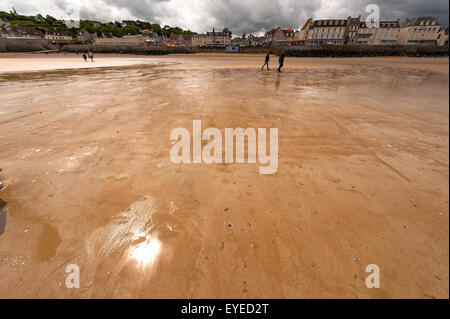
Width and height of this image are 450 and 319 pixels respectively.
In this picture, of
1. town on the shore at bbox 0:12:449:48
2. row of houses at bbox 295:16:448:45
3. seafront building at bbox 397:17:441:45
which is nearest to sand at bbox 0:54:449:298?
town on the shore at bbox 0:12:449:48

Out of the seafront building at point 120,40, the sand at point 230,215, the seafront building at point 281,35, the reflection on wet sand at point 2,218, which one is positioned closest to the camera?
the sand at point 230,215

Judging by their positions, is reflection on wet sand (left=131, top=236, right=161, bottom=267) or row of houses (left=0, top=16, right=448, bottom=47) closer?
reflection on wet sand (left=131, top=236, right=161, bottom=267)

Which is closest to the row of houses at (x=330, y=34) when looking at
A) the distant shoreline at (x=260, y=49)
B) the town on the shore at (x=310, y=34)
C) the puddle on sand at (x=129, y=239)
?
the town on the shore at (x=310, y=34)

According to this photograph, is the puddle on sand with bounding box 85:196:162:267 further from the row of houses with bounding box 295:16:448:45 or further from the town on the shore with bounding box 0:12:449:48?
the row of houses with bounding box 295:16:448:45

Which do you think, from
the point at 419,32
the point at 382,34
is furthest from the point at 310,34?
the point at 419,32

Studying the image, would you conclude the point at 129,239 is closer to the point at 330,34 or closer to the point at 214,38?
the point at 330,34

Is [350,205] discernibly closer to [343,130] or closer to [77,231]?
[343,130]

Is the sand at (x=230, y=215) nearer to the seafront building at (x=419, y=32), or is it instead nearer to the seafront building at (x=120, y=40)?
the seafront building at (x=419, y=32)

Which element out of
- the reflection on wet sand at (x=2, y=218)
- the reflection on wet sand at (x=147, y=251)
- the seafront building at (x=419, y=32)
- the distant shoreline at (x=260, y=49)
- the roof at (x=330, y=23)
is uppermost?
the roof at (x=330, y=23)

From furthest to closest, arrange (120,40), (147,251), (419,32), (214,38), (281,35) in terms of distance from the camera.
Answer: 1. (214,38)
2. (281,35)
3. (120,40)
4. (419,32)
5. (147,251)

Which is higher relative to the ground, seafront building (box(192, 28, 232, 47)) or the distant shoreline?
seafront building (box(192, 28, 232, 47))

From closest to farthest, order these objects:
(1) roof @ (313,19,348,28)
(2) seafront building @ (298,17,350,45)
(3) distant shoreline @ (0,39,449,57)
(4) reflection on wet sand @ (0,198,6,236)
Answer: (4) reflection on wet sand @ (0,198,6,236)
(3) distant shoreline @ (0,39,449,57)
(1) roof @ (313,19,348,28)
(2) seafront building @ (298,17,350,45)
